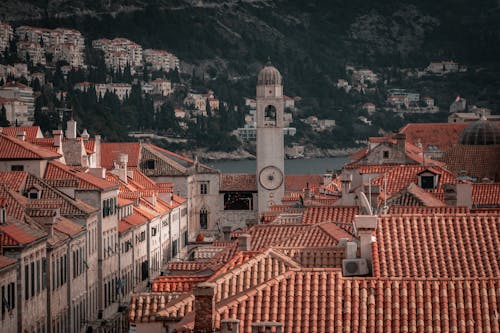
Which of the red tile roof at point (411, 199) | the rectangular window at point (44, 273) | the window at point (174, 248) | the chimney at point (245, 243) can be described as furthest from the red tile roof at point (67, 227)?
the window at point (174, 248)

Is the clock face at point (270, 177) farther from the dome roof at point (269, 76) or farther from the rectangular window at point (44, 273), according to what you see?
the rectangular window at point (44, 273)

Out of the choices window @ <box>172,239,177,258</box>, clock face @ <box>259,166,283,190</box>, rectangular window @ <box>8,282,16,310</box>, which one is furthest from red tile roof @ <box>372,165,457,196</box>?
clock face @ <box>259,166,283,190</box>

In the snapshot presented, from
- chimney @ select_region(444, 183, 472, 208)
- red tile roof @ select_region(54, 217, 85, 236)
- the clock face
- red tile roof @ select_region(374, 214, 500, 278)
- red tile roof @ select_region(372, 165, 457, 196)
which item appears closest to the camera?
red tile roof @ select_region(374, 214, 500, 278)

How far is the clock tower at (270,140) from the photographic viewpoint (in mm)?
143125

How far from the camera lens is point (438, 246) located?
2578 centimetres

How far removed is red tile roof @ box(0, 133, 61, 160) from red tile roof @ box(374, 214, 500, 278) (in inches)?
2123

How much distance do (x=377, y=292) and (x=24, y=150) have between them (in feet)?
195

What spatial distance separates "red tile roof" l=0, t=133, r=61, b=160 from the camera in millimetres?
78875

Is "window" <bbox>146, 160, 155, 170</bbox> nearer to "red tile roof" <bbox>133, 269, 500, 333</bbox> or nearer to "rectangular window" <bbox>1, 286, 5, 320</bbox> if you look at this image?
"rectangular window" <bbox>1, 286, 5, 320</bbox>

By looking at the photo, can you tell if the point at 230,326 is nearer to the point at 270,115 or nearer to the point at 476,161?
the point at 476,161

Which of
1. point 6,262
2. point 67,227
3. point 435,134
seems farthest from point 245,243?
point 435,134

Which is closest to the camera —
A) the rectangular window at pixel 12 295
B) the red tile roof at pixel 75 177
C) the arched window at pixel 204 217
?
the rectangular window at pixel 12 295

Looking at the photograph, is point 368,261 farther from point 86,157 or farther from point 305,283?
point 86,157

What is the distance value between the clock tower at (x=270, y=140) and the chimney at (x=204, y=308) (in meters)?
118
